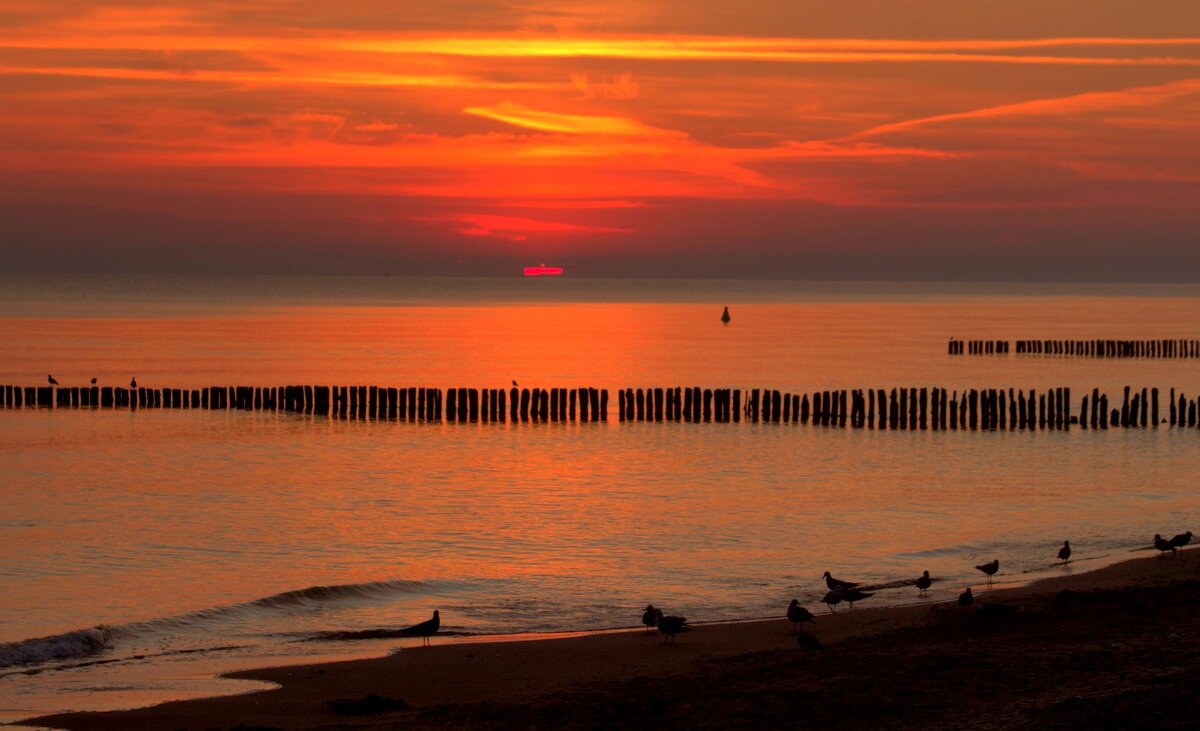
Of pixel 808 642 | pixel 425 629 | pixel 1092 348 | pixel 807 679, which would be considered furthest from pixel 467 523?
pixel 1092 348

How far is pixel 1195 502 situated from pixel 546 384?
32.6 meters

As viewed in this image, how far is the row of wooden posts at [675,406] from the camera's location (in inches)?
1430

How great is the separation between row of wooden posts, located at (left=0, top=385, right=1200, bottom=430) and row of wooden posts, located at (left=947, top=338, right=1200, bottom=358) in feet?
83.3

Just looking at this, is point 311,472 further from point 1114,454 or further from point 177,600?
point 1114,454

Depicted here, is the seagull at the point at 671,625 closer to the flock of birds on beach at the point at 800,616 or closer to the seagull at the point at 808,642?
the flock of birds on beach at the point at 800,616

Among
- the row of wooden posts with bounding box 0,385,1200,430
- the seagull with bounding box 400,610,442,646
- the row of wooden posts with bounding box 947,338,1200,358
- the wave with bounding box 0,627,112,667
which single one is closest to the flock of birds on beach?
the seagull with bounding box 400,610,442,646

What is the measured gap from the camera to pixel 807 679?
420 inches

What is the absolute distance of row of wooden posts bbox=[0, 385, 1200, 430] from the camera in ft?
119

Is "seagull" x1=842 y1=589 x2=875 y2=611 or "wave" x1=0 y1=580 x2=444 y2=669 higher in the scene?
"seagull" x1=842 y1=589 x2=875 y2=611

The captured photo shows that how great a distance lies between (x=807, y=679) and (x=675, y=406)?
28.2 meters

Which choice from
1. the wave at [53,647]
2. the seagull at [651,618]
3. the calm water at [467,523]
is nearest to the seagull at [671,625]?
the seagull at [651,618]

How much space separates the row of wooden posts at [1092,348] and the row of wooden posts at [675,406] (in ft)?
83.3

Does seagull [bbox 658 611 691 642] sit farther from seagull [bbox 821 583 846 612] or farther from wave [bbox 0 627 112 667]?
wave [bbox 0 627 112 667]

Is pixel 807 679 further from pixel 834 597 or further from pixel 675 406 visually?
pixel 675 406
